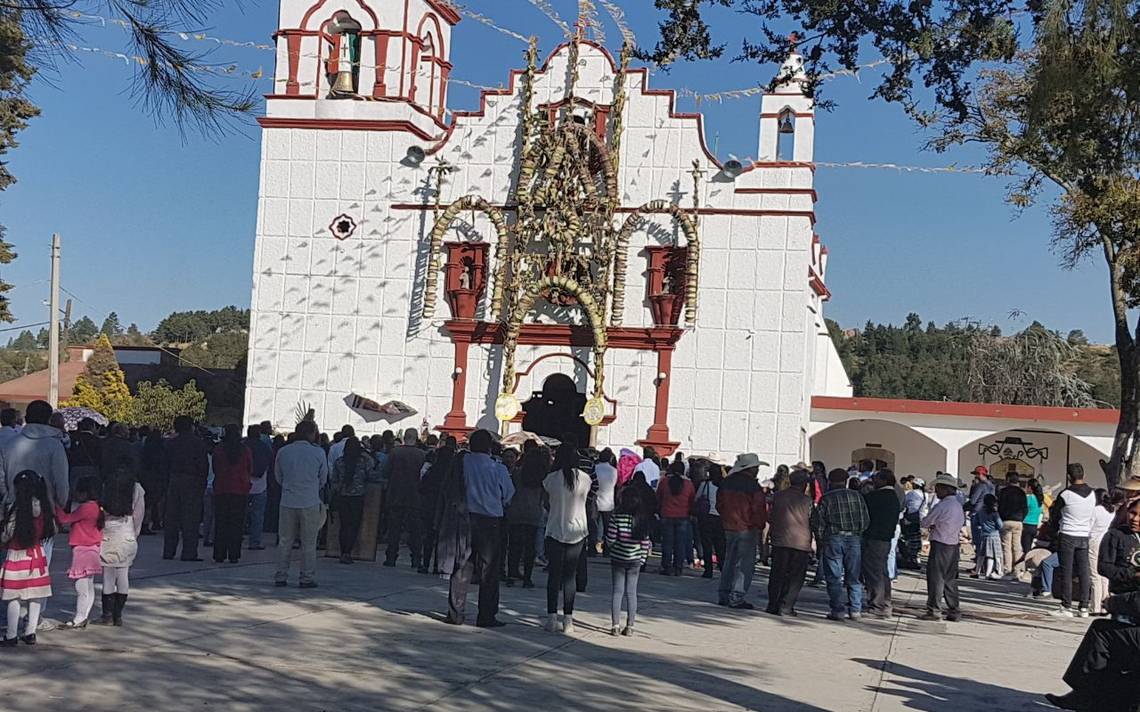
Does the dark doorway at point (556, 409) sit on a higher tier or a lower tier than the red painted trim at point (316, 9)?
lower

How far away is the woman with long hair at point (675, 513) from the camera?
17.8 meters

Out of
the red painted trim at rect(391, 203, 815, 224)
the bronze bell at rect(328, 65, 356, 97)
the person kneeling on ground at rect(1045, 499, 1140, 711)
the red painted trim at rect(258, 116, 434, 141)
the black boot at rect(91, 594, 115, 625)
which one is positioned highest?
the bronze bell at rect(328, 65, 356, 97)

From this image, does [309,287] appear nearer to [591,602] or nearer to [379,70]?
[379,70]

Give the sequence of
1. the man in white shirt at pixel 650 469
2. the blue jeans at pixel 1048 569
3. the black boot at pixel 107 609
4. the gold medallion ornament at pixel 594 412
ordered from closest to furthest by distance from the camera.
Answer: the black boot at pixel 107 609 → the blue jeans at pixel 1048 569 → the man in white shirt at pixel 650 469 → the gold medallion ornament at pixel 594 412

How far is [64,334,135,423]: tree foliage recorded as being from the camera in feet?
156

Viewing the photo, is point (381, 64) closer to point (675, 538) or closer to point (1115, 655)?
point (675, 538)

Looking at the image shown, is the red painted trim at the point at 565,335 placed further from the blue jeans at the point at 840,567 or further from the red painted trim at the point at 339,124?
the blue jeans at the point at 840,567

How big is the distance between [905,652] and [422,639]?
451 cm

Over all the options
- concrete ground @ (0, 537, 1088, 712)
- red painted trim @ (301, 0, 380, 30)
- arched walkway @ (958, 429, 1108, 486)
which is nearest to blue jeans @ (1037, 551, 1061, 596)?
concrete ground @ (0, 537, 1088, 712)

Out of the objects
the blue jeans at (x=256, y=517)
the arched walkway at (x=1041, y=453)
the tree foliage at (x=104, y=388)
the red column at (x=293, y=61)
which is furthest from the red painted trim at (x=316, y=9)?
the arched walkway at (x=1041, y=453)

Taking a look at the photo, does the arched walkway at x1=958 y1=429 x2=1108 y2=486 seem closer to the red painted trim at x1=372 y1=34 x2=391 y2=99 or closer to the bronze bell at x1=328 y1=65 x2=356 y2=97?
the red painted trim at x1=372 y1=34 x2=391 y2=99

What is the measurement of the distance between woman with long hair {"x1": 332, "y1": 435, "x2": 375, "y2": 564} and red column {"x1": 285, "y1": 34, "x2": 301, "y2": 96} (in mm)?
15928

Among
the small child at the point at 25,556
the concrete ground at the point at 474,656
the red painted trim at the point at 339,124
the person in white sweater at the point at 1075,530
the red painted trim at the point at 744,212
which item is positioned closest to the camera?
the concrete ground at the point at 474,656

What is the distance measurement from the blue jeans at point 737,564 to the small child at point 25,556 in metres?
7.73
